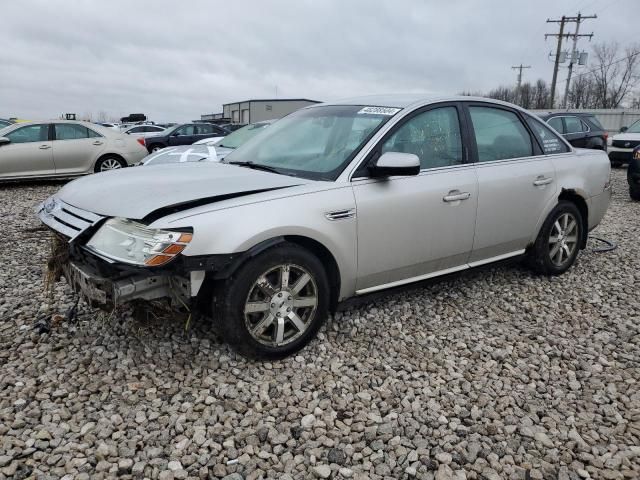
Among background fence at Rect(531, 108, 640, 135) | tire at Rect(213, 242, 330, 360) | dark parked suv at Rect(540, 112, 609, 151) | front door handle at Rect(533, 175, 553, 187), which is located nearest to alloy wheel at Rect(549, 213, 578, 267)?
front door handle at Rect(533, 175, 553, 187)

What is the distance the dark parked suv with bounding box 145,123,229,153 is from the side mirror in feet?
54.4

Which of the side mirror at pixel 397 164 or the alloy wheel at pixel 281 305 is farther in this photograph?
the side mirror at pixel 397 164

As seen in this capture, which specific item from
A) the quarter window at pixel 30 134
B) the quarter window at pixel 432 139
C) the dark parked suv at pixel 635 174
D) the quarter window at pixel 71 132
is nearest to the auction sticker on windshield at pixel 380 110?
the quarter window at pixel 432 139

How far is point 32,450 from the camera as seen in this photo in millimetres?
2295

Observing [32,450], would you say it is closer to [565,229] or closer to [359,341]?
[359,341]

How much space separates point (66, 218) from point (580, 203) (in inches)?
173

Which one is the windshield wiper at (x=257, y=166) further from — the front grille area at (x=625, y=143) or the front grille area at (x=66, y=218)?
the front grille area at (x=625, y=143)

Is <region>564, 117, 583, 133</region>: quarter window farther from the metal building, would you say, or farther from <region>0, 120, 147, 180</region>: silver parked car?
the metal building

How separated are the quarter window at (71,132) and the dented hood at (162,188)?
26.2ft

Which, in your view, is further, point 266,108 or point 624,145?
point 266,108

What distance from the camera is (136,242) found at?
2.63 metres

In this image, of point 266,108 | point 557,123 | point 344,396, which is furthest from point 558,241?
point 266,108

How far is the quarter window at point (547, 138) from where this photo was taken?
448 centimetres

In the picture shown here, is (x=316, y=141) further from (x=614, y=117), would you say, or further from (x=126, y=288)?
(x=614, y=117)
